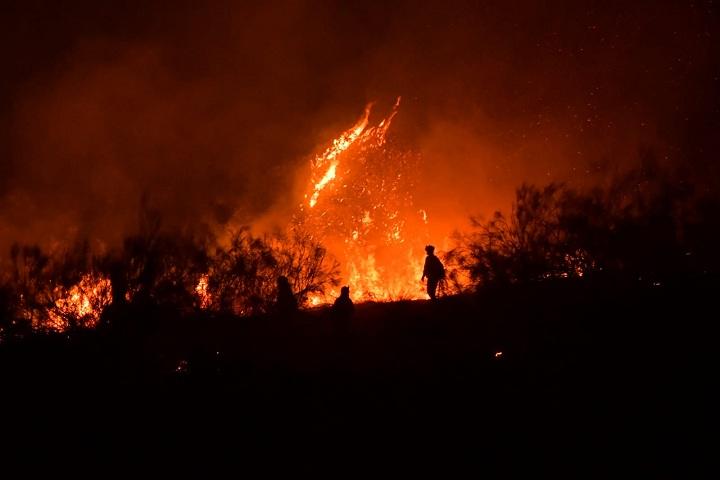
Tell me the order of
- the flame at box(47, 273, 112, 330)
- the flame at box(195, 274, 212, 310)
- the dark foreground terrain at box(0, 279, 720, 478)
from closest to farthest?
the dark foreground terrain at box(0, 279, 720, 478), the flame at box(47, 273, 112, 330), the flame at box(195, 274, 212, 310)

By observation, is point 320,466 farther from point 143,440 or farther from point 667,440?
point 667,440

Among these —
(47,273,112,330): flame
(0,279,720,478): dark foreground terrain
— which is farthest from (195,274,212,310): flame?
(47,273,112,330): flame

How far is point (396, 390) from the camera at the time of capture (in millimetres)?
9539

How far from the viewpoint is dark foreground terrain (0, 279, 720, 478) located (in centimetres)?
759

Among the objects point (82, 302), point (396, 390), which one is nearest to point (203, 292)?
point (82, 302)

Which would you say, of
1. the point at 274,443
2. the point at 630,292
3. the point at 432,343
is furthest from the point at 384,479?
the point at 630,292

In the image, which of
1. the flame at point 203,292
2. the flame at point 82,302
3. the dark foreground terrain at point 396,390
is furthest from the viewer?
the flame at point 203,292

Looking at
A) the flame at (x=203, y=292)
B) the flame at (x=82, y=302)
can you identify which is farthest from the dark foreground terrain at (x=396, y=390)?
the flame at (x=203, y=292)

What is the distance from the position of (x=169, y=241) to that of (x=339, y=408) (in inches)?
357

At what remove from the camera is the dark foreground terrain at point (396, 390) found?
7.59 meters

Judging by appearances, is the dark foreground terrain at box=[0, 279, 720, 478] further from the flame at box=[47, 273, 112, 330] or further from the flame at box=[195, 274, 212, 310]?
the flame at box=[195, 274, 212, 310]

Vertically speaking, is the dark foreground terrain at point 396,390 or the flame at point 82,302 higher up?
the flame at point 82,302

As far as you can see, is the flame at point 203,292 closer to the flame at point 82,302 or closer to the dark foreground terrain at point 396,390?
the dark foreground terrain at point 396,390

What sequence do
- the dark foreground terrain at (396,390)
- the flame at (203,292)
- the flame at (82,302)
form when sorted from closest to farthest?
1. the dark foreground terrain at (396,390)
2. the flame at (82,302)
3. the flame at (203,292)
